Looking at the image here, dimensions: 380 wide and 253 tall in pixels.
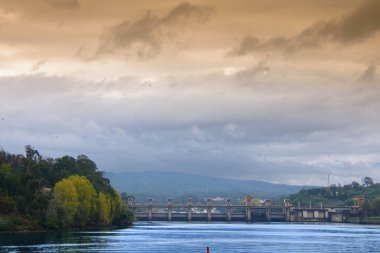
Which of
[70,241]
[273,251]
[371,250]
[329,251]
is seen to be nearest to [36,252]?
[70,241]

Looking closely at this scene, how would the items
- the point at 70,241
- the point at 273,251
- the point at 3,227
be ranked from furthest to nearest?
the point at 3,227 → the point at 70,241 → the point at 273,251

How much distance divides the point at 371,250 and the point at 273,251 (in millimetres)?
19366

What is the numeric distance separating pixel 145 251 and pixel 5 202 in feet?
249

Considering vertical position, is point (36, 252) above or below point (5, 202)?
below

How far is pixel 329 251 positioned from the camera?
5438 inches

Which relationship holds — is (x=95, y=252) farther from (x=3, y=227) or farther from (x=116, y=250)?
(x=3, y=227)

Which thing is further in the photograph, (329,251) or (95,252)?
(329,251)

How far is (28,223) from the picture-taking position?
191m

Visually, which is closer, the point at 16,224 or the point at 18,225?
the point at 16,224

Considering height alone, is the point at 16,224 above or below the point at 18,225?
above

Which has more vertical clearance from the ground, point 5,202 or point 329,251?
point 5,202

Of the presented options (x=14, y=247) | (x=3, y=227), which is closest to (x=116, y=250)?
(x=14, y=247)

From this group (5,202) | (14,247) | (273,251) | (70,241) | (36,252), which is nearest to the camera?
(36,252)

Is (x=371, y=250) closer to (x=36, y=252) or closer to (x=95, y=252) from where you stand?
(x=95, y=252)
